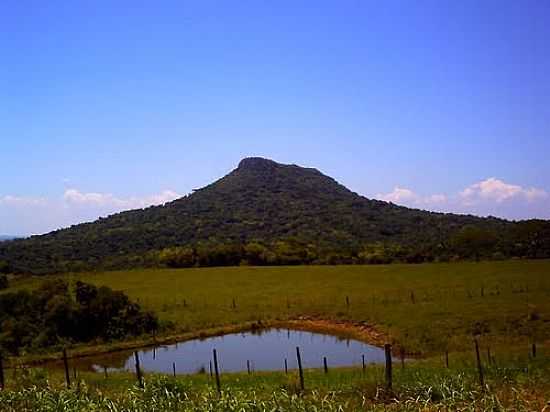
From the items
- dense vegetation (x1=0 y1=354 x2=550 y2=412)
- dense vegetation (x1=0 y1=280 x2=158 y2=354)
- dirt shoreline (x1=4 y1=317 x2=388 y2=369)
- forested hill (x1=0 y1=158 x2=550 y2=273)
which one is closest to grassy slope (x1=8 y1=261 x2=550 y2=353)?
dirt shoreline (x1=4 y1=317 x2=388 y2=369)

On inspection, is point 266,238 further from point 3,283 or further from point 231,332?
point 231,332

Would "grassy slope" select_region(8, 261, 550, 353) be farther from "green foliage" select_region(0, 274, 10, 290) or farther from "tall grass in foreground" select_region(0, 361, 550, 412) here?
"tall grass in foreground" select_region(0, 361, 550, 412)

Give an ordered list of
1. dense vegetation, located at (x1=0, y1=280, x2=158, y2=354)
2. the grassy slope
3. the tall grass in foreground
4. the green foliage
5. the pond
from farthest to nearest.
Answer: the green foliage → dense vegetation, located at (x1=0, y1=280, x2=158, y2=354) → the grassy slope → the pond → the tall grass in foreground

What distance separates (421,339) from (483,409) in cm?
3280

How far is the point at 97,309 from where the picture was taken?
159ft

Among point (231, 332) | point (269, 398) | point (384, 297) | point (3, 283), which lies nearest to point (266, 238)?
point (3, 283)

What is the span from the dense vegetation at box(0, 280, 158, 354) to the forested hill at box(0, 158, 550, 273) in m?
50.6

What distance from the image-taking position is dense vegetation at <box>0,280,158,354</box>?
45.6 meters

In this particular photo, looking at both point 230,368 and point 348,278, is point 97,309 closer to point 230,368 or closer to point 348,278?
point 230,368

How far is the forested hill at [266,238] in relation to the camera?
326 feet

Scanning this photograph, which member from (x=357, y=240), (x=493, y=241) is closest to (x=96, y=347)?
(x=493, y=241)

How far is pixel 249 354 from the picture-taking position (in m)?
42.2

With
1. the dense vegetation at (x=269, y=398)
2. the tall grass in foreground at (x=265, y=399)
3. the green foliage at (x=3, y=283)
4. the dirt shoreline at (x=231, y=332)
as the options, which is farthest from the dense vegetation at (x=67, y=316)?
the tall grass in foreground at (x=265, y=399)

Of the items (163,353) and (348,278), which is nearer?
(163,353)
